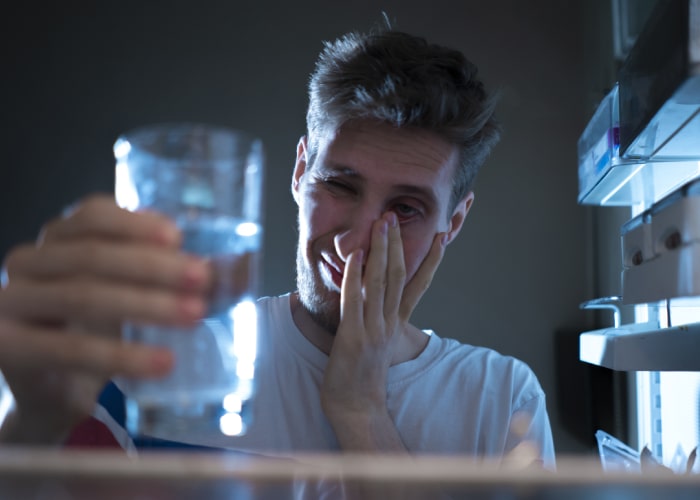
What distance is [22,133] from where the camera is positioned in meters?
1.84

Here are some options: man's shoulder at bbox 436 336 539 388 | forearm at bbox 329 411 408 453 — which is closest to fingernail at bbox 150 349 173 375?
forearm at bbox 329 411 408 453

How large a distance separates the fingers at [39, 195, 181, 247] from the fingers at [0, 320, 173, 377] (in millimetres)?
53

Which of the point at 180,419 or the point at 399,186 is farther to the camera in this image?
the point at 399,186

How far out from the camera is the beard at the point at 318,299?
100cm

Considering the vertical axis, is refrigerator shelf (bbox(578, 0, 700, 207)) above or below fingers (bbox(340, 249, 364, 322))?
above

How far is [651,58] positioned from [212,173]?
0.43 meters

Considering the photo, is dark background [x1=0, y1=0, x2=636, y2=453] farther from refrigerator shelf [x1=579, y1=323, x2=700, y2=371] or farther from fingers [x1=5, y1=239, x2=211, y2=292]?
fingers [x1=5, y1=239, x2=211, y2=292]

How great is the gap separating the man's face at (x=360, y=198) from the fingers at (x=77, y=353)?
1.95ft

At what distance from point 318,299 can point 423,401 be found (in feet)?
0.76

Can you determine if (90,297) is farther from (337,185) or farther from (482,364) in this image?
(482,364)

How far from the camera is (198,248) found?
313mm

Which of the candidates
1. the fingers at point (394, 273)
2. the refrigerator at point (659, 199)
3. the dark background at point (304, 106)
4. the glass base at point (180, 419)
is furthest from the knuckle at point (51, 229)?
the dark background at point (304, 106)

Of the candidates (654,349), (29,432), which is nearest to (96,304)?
(29,432)

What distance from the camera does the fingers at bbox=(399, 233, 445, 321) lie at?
926 mm
